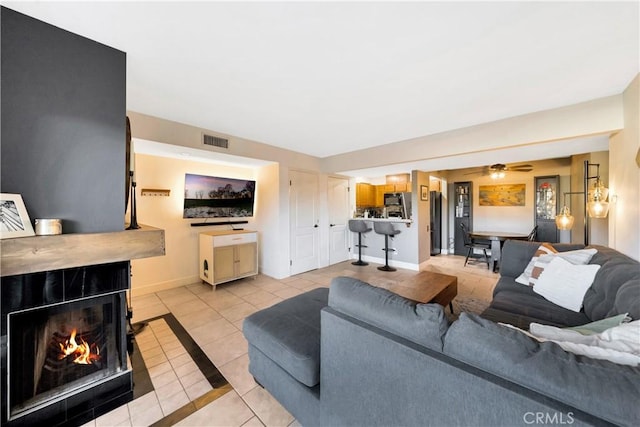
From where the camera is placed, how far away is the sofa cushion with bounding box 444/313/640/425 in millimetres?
589

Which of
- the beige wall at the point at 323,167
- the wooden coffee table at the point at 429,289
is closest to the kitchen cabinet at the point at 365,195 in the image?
the beige wall at the point at 323,167

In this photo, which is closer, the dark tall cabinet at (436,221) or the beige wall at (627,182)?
the beige wall at (627,182)

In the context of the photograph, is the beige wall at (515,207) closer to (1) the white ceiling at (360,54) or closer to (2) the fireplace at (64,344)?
(1) the white ceiling at (360,54)

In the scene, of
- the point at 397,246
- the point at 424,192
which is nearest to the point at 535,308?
the point at 397,246

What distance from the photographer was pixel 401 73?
190cm

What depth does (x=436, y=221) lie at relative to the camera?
629cm

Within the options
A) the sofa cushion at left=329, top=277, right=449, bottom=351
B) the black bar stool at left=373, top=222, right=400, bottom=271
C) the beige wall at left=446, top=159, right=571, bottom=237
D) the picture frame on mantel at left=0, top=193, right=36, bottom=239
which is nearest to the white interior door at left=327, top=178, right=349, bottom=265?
the black bar stool at left=373, top=222, right=400, bottom=271

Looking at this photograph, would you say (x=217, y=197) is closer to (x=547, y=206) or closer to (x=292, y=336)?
(x=292, y=336)

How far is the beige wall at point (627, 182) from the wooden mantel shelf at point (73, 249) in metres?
3.83

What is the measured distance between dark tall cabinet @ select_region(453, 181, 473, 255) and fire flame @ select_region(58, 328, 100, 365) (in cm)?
705

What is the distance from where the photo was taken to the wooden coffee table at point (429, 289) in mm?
2314

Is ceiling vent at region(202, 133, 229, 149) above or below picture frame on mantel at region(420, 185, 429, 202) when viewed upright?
above

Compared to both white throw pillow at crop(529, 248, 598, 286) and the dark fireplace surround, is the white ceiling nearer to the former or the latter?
the dark fireplace surround

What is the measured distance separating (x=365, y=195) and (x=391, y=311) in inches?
214
